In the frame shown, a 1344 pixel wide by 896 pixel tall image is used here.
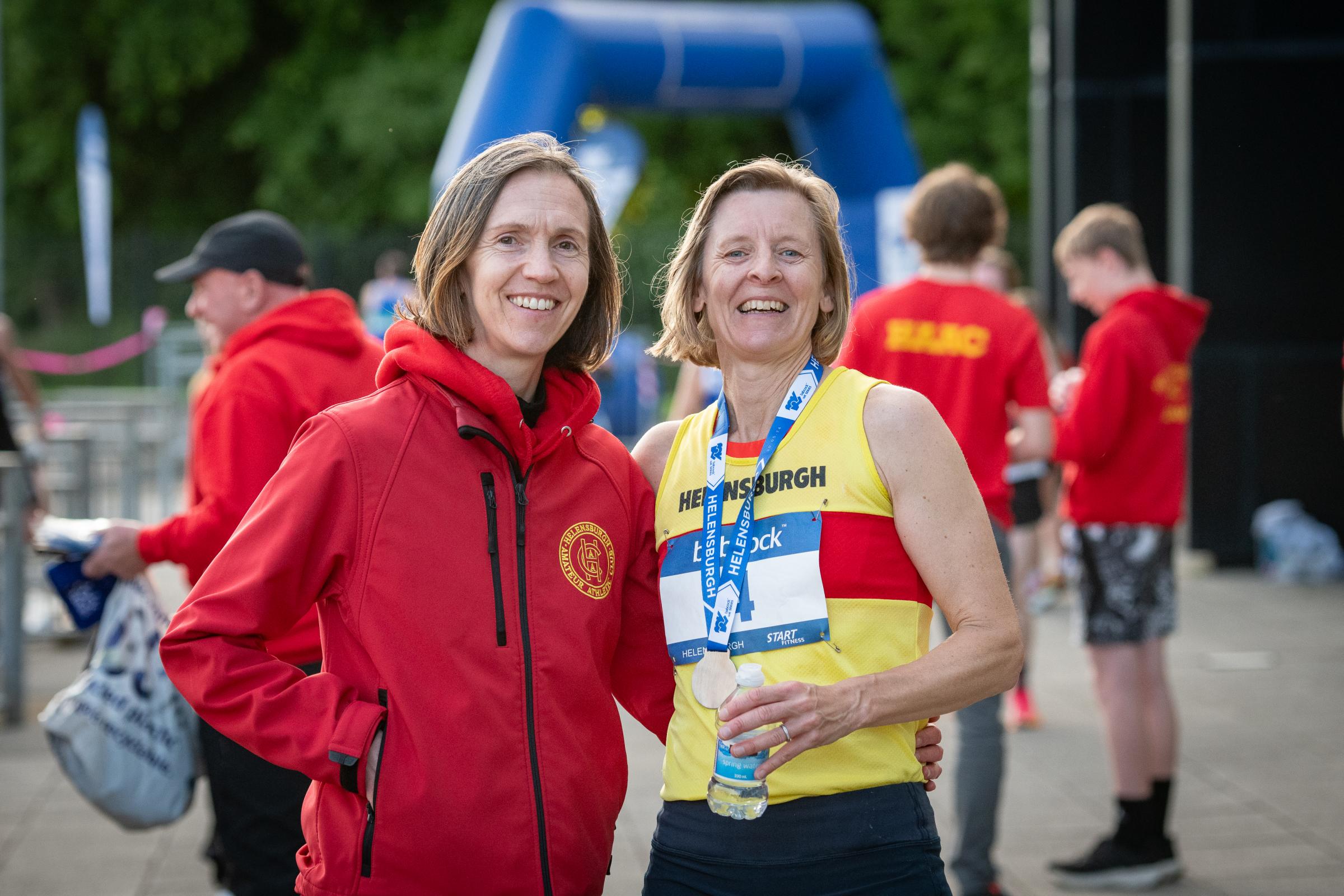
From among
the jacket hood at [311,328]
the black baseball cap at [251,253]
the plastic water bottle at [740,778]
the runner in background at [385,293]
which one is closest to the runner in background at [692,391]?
the black baseball cap at [251,253]

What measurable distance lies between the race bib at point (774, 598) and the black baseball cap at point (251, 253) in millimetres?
2079

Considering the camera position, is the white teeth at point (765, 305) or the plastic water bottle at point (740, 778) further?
the white teeth at point (765, 305)

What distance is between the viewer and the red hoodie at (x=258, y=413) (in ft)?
10.9

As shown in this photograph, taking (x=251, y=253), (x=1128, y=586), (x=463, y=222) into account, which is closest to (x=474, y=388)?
(x=463, y=222)

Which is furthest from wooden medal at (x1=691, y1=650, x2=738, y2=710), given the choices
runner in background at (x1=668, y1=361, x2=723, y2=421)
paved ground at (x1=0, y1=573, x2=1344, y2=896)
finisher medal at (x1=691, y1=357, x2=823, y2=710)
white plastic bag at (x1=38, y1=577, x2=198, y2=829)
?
runner in background at (x1=668, y1=361, x2=723, y2=421)

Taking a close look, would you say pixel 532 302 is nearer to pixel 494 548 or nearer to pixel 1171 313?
pixel 494 548

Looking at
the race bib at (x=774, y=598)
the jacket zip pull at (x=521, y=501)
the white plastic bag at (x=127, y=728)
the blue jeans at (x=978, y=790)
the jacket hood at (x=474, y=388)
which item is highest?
the jacket hood at (x=474, y=388)

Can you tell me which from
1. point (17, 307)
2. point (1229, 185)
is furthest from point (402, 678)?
point (17, 307)

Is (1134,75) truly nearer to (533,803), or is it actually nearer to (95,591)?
(95,591)

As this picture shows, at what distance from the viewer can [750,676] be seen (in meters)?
2.07

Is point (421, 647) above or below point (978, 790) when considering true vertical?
above

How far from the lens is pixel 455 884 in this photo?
6.92 ft

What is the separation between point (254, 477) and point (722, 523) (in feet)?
4.94

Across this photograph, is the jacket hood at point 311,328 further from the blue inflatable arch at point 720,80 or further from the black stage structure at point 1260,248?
the black stage structure at point 1260,248
